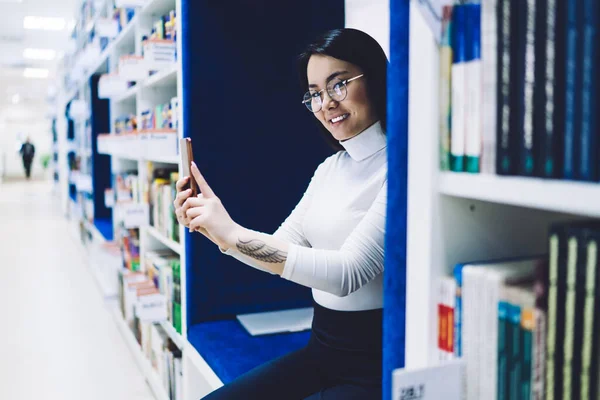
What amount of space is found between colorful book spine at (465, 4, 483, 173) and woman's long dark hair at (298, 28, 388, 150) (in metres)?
0.73

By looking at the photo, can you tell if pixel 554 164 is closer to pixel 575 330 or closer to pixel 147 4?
pixel 575 330

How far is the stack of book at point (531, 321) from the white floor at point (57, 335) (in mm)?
2454

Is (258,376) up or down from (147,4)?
down

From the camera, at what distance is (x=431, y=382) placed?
798 millimetres

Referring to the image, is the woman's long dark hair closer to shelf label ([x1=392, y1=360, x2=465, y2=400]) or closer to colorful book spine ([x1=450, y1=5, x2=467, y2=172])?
colorful book spine ([x1=450, y1=5, x2=467, y2=172])

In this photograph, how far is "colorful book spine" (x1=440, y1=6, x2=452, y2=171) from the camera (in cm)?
85

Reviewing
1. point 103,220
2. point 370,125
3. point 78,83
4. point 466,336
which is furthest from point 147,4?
point 78,83

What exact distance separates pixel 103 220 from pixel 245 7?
4049mm

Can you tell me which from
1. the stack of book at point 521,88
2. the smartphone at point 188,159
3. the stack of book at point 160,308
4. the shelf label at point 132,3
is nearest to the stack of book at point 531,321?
the stack of book at point 521,88

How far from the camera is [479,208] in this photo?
93 centimetres

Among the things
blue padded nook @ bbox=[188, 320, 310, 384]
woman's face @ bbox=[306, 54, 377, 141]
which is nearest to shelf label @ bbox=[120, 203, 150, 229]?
blue padded nook @ bbox=[188, 320, 310, 384]

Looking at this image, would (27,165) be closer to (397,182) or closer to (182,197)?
(182,197)

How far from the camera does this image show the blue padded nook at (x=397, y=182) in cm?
97

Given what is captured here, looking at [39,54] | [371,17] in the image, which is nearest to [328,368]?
[371,17]
